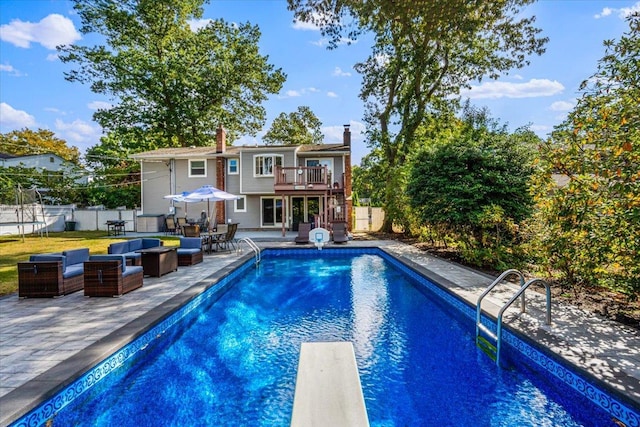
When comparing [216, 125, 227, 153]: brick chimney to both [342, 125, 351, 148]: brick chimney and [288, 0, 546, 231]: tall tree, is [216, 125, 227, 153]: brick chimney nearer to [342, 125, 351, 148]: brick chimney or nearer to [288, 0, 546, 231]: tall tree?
[342, 125, 351, 148]: brick chimney

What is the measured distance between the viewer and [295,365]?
14.6ft

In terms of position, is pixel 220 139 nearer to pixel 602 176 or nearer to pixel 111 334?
pixel 111 334

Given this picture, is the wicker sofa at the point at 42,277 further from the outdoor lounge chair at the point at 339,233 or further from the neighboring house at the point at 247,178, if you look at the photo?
the neighboring house at the point at 247,178

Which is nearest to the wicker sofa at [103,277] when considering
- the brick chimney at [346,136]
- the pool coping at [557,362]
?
the pool coping at [557,362]

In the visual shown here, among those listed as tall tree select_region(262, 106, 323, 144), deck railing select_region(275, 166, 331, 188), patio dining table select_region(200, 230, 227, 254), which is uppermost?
tall tree select_region(262, 106, 323, 144)

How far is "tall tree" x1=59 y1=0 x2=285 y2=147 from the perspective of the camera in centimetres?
2534

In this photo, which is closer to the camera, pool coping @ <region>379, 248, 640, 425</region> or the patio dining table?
pool coping @ <region>379, 248, 640, 425</region>

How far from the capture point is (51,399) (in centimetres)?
303

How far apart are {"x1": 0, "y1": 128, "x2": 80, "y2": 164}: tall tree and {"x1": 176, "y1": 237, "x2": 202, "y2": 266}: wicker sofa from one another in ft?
Result: 121

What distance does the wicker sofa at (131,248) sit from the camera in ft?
24.9

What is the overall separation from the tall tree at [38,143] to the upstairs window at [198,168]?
25.2 meters

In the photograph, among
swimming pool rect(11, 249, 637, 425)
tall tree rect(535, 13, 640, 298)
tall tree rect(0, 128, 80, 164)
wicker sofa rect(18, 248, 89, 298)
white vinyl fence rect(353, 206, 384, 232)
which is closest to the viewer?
swimming pool rect(11, 249, 637, 425)

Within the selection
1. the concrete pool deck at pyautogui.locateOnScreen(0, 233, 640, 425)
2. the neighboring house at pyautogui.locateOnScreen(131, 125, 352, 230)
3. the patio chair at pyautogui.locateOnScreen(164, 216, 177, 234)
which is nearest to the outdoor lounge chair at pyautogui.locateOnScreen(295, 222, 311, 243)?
the neighboring house at pyautogui.locateOnScreen(131, 125, 352, 230)

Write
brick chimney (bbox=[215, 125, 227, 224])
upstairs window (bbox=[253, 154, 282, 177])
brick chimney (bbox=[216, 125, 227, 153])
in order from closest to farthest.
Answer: upstairs window (bbox=[253, 154, 282, 177]) → brick chimney (bbox=[216, 125, 227, 153]) → brick chimney (bbox=[215, 125, 227, 224])
